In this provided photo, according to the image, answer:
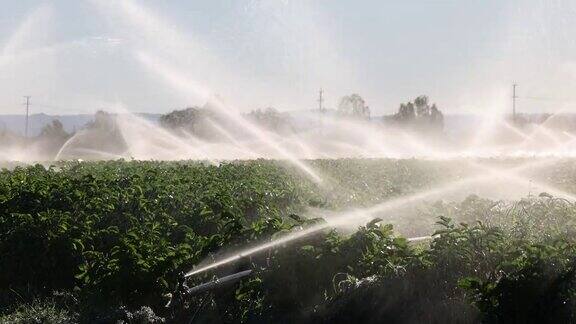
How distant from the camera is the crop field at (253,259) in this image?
19.5 feet

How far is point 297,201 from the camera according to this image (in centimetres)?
1199

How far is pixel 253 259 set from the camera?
23.5ft

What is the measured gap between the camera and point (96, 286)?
7.21 m

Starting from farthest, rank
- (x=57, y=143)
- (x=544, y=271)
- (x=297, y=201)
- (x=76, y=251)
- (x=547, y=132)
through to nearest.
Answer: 1. (x=57, y=143)
2. (x=547, y=132)
3. (x=297, y=201)
4. (x=76, y=251)
5. (x=544, y=271)

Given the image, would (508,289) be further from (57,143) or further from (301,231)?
(57,143)

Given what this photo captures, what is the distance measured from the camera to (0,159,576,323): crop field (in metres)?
5.93

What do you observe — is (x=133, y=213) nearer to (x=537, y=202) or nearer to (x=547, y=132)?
(x=537, y=202)

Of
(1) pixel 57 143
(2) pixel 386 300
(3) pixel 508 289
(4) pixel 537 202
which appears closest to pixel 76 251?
(2) pixel 386 300

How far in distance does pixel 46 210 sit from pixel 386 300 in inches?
170

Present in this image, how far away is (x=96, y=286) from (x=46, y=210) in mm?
2139

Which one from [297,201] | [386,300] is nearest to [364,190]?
[297,201]

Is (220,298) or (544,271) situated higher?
(544,271)

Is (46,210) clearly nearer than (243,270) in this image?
No

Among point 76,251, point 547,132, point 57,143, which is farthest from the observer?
point 57,143
